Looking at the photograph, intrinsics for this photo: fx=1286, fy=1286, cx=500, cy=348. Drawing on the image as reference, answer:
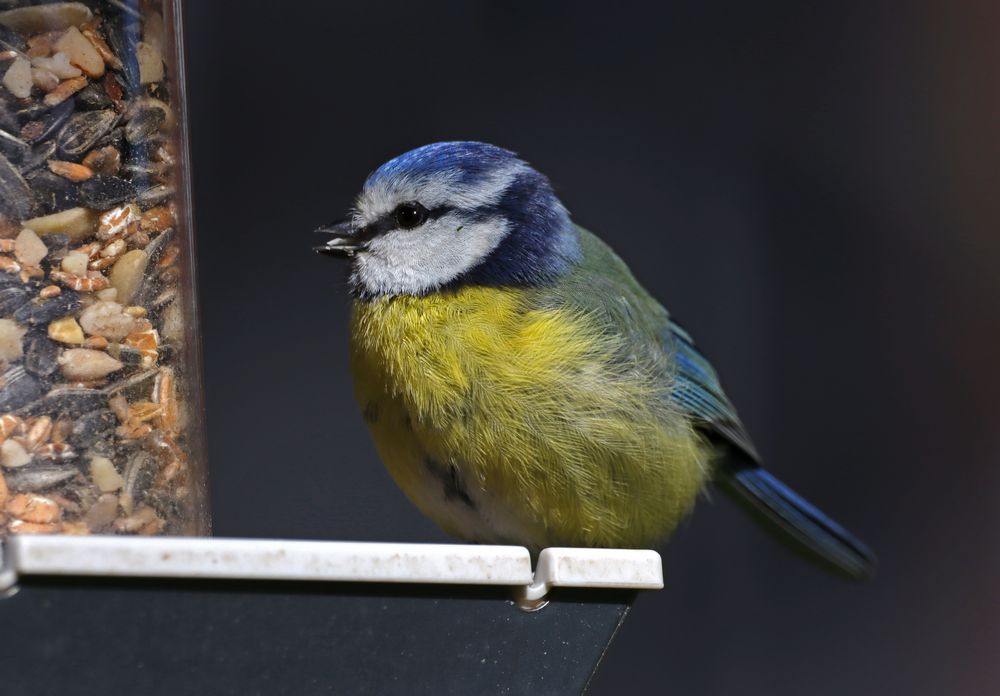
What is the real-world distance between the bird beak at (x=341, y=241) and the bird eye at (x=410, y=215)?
2.6 inches

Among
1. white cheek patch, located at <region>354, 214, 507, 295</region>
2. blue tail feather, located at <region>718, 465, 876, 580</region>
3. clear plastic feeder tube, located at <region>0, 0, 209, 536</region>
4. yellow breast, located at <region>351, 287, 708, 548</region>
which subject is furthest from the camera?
blue tail feather, located at <region>718, 465, 876, 580</region>

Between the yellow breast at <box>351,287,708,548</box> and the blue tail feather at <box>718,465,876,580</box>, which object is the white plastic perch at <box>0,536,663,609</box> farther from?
the blue tail feather at <box>718,465,876,580</box>

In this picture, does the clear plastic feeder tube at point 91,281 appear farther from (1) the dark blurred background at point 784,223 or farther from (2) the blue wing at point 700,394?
(1) the dark blurred background at point 784,223

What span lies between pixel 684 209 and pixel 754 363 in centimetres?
48

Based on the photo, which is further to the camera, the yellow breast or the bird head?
the bird head

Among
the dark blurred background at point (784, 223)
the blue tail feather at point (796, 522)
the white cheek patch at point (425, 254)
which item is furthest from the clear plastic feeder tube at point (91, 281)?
the dark blurred background at point (784, 223)

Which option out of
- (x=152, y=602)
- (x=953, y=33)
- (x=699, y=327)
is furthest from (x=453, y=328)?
(x=953, y=33)

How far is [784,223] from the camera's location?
365 centimetres

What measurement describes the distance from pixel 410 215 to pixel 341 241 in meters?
0.10

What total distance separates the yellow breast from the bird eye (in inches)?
5.2

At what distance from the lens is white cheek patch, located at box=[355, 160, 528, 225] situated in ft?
5.96

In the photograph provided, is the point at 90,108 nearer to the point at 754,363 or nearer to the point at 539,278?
the point at 539,278

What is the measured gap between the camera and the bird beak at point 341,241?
1.80 metres

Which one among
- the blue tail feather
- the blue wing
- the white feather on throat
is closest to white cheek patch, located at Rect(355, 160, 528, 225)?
the white feather on throat
